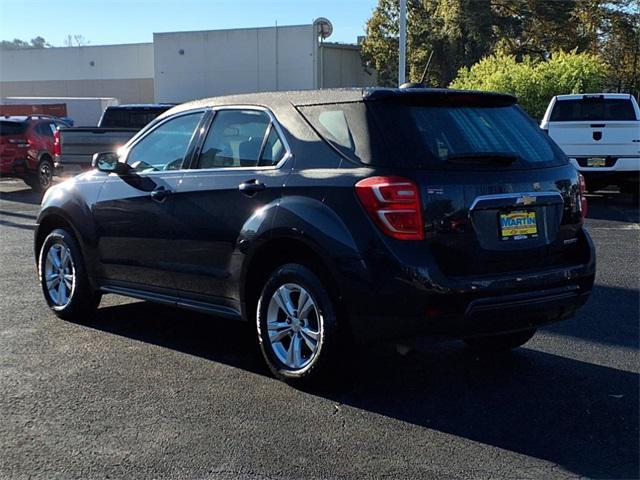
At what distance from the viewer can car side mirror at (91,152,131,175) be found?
6066mm

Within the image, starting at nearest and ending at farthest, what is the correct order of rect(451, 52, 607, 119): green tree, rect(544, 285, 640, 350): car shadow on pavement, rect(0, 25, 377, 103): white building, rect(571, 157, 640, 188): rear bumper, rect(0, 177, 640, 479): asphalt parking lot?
rect(0, 177, 640, 479): asphalt parking lot
rect(544, 285, 640, 350): car shadow on pavement
rect(571, 157, 640, 188): rear bumper
rect(451, 52, 607, 119): green tree
rect(0, 25, 377, 103): white building

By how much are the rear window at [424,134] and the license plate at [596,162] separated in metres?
9.90

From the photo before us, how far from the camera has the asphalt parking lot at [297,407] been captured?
384cm

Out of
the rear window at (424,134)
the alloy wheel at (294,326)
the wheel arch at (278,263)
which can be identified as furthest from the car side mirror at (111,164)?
the alloy wheel at (294,326)

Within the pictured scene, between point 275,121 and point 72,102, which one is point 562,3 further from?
point 275,121

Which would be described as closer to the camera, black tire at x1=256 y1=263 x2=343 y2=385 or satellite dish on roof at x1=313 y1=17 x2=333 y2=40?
black tire at x1=256 y1=263 x2=343 y2=385

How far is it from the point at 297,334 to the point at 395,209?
1112mm

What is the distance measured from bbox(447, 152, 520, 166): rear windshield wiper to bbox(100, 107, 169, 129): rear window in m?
16.4

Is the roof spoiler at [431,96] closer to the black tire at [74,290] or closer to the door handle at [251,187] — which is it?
the door handle at [251,187]

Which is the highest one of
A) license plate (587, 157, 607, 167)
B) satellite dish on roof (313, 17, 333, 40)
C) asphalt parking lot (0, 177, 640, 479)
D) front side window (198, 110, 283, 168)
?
satellite dish on roof (313, 17, 333, 40)

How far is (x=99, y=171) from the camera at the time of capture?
6.40 m

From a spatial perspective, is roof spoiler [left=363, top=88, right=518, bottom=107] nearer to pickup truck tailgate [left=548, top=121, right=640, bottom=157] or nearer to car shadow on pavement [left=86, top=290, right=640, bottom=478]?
car shadow on pavement [left=86, top=290, right=640, bottom=478]

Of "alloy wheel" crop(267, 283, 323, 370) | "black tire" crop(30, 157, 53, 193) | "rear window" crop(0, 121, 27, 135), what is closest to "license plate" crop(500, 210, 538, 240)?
"alloy wheel" crop(267, 283, 323, 370)

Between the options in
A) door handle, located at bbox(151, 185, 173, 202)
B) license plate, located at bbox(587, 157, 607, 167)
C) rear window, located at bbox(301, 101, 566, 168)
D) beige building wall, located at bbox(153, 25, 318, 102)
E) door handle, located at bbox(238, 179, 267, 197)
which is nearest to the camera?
rear window, located at bbox(301, 101, 566, 168)
